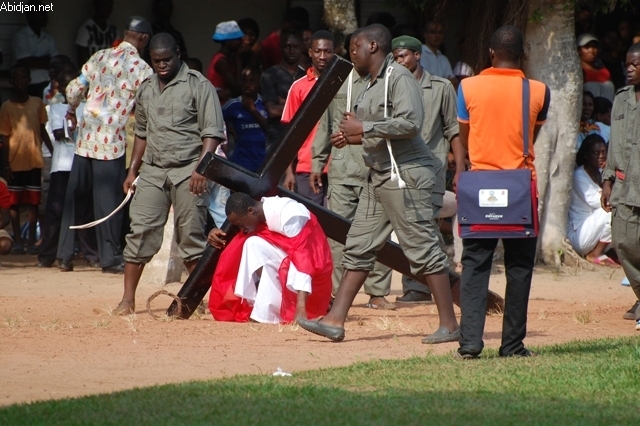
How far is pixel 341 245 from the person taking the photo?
944 cm

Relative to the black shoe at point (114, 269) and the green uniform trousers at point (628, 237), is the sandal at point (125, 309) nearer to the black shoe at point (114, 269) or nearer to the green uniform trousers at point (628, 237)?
the black shoe at point (114, 269)

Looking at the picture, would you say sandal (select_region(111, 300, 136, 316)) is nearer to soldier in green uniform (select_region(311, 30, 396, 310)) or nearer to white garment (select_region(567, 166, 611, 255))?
soldier in green uniform (select_region(311, 30, 396, 310))

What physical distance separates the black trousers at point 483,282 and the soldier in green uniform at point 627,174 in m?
1.99

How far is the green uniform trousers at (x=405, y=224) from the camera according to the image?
7.18 metres

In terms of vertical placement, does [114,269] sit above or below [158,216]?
below

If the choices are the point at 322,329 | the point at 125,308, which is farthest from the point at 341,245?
the point at 322,329

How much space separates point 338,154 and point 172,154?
4.97ft

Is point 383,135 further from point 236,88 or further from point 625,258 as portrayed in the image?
point 236,88

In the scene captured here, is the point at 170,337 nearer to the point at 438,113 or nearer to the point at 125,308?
the point at 125,308

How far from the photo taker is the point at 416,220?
718cm

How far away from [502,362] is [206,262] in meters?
2.71

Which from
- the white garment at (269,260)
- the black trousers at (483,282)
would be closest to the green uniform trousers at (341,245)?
the white garment at (269,260)

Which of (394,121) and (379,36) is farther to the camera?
(379,36)

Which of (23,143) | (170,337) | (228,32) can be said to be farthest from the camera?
(228,32)
